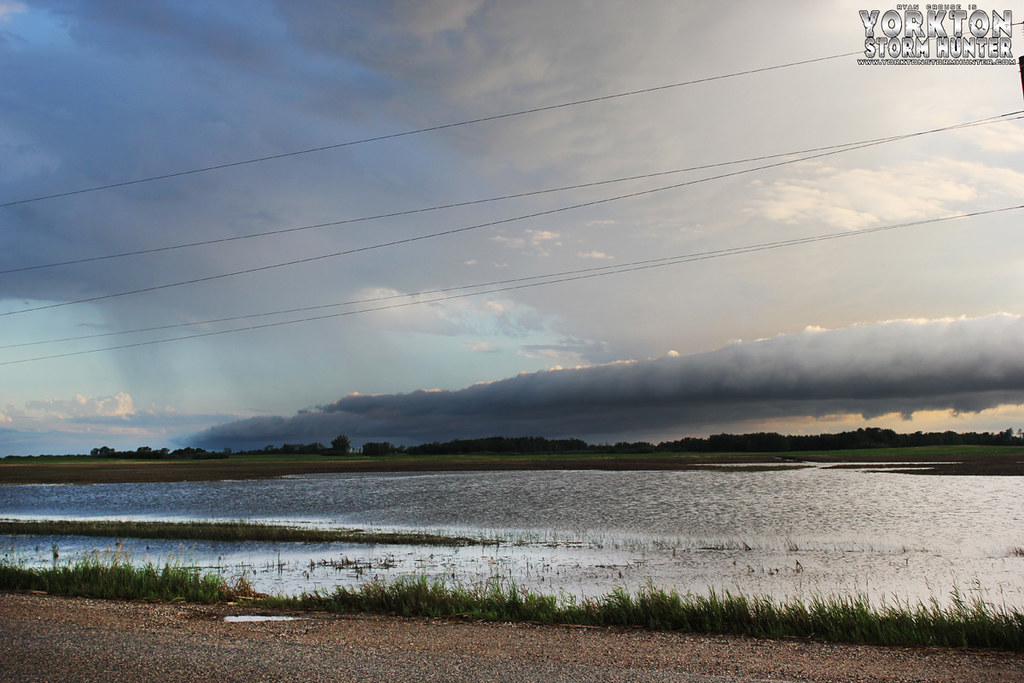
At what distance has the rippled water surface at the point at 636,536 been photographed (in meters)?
20.4

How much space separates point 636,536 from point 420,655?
22954 millimetres

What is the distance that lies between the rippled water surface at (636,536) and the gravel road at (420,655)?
6486mm

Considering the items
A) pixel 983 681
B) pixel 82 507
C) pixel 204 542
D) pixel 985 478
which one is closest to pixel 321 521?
pixel 204 542

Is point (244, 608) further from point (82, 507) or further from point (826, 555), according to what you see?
point (82, 507)

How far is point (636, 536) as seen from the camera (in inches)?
1215

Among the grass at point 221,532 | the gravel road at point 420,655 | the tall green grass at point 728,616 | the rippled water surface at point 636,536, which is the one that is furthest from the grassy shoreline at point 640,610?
the grass at point 221,532

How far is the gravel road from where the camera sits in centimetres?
849

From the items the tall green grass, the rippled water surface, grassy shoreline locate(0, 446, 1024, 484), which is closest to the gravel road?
the tall green grass

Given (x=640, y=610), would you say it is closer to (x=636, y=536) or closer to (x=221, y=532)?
(x=636, y=536)

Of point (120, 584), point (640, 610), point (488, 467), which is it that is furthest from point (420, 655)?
point (488, 467)

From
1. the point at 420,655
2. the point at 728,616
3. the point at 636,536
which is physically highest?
the point at 420,655

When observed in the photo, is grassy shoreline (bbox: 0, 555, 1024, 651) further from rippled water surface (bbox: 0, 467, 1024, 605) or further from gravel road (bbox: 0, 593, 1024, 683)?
rippled water surface (bbox: 0, 467, 1024, 605)

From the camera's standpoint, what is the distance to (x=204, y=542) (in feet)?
98.0

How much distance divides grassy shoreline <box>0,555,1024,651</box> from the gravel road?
69cm
